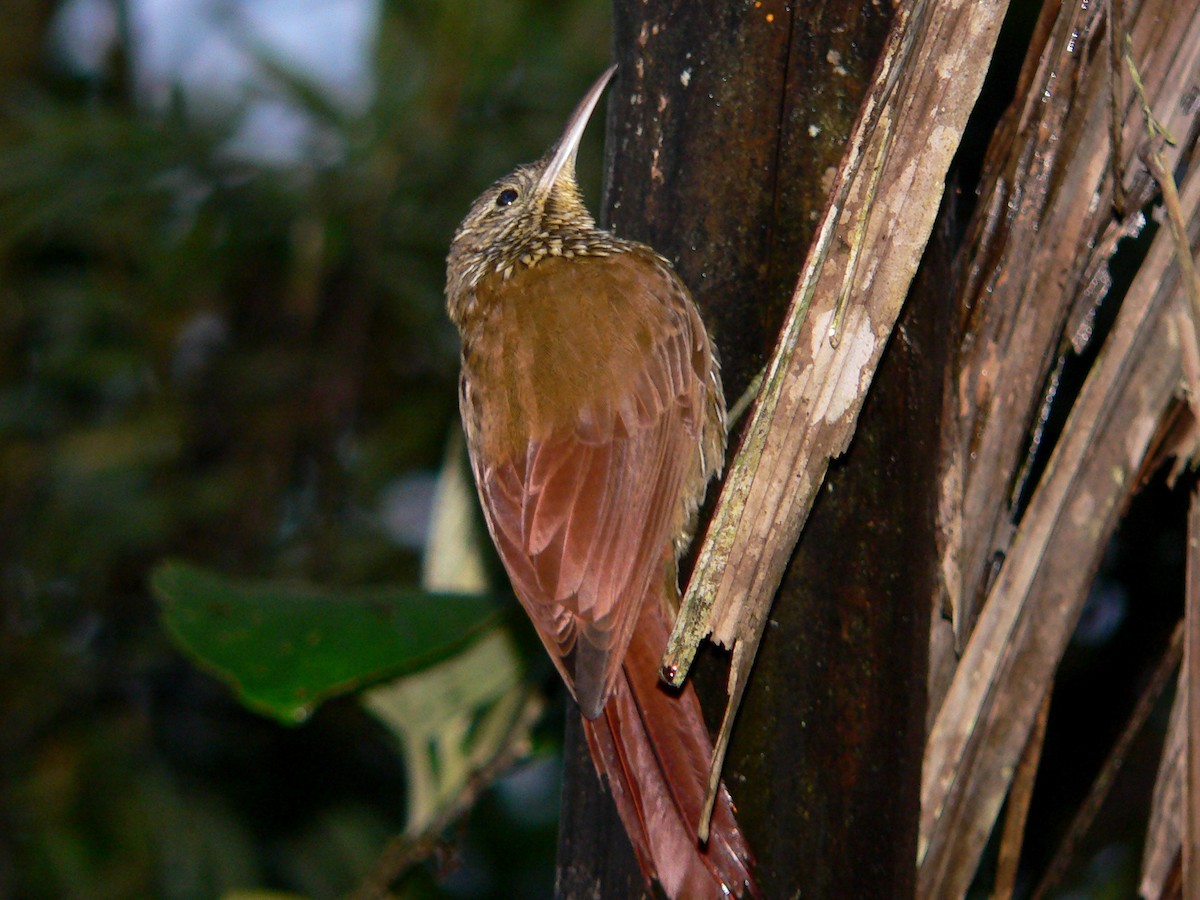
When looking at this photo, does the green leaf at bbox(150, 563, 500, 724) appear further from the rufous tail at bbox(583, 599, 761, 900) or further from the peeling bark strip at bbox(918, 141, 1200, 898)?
the peeling bark strip at bbox(918, 141, 1200, 898)

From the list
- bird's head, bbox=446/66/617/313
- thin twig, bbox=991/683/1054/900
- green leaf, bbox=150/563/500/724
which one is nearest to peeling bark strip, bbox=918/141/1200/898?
thin twig, bbox=991/683/1054/900

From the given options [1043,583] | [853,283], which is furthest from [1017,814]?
[853,283]

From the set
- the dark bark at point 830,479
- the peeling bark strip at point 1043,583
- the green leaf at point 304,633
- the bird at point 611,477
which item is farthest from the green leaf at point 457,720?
the peeling bark strip at point 1043,583

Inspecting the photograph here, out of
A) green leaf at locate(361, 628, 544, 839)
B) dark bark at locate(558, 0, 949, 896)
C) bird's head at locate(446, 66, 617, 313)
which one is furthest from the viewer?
bird's head at locate(446, 66, 617, 313)

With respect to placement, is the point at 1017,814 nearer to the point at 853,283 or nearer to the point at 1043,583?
the point at 1043,583

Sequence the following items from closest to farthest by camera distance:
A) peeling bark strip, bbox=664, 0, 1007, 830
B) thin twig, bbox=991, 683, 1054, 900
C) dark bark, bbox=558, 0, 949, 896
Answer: peeling bark strip, bbox=664, 0, 1007, 830 < dark bark, bbox=558, 0, 949, 896 < thin twig, bbox=991, 683, 1054, 900

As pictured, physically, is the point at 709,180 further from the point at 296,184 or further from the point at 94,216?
the point at 94,216

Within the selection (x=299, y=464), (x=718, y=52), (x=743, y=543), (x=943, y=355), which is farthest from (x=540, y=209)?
(x=299, y=464)

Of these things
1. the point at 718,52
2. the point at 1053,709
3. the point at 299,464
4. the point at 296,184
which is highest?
the point at 718,52
